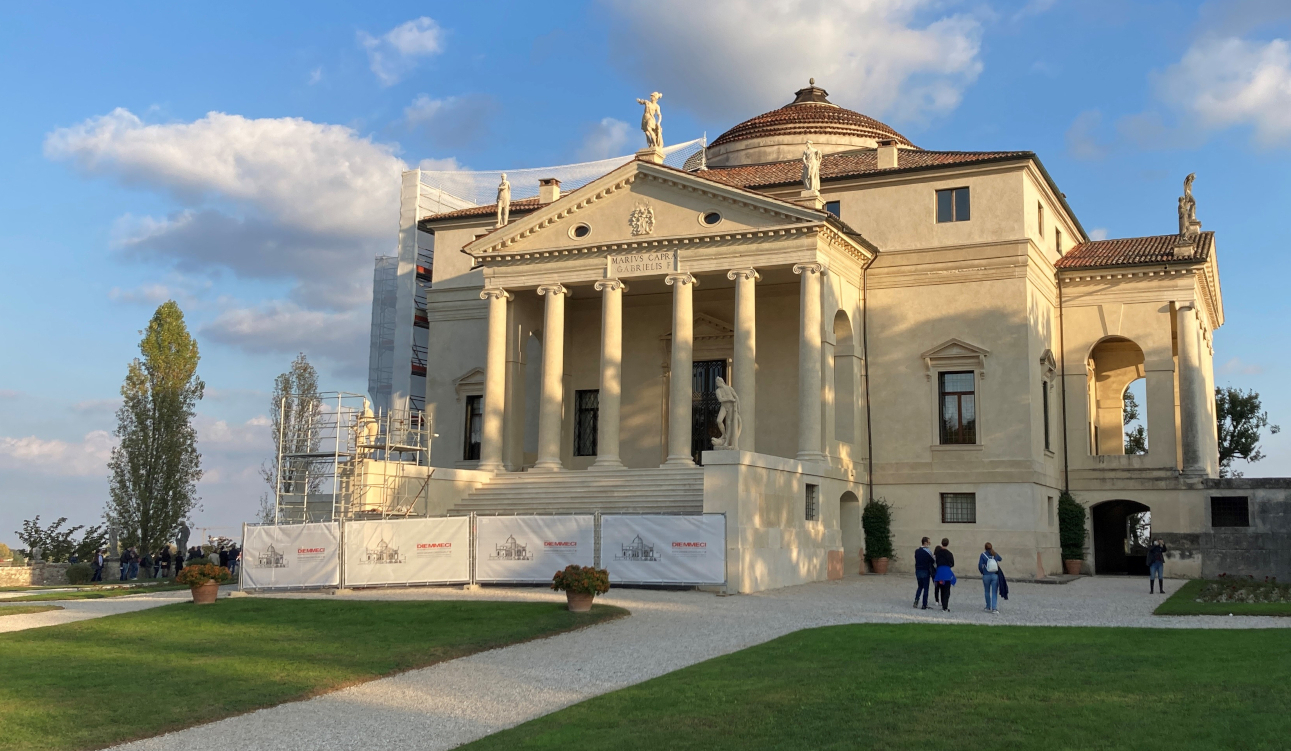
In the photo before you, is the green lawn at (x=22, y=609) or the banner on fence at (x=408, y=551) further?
the banner on fence at (x=408, y=551)

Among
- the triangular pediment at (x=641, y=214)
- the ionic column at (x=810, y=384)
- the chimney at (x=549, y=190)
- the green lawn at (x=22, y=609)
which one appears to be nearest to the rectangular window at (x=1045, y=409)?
the ionic column at (x=810, y=384)

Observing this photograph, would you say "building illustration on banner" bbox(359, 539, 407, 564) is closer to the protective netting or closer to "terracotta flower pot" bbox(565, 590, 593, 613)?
"terracotta flower pot" bbox(565, 590, 593, 613)

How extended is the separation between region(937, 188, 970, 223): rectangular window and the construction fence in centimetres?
1717

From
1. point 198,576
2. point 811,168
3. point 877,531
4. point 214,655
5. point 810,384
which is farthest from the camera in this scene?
point 877,531

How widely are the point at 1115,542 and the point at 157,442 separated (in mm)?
37980

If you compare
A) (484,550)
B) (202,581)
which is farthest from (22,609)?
(484,550)

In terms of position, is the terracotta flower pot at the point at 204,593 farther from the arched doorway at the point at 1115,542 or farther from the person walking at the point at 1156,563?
the arched doorway at the point at 1115,542

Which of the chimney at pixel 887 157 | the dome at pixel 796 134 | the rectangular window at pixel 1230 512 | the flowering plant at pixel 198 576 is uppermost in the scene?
the dome at pixel 796 134

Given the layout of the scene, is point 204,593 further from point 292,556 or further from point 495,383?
point 495,383

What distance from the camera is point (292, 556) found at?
1140 inches

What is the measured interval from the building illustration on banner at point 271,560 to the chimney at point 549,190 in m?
19.6

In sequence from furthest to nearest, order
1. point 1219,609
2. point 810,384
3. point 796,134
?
point 796,134, point 810,384, point 1219,609

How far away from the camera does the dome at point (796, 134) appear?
47.2 metres

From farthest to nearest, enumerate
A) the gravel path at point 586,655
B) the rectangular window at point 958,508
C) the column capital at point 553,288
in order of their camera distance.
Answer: the column capital at point 553,288
the rectangular window at point 958,508
the gravel path at point 586,655
